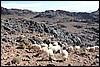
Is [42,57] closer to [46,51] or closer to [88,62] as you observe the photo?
[46,51]

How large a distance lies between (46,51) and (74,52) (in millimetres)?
2703

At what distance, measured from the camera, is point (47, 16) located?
175 m

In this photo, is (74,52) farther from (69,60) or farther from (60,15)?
(60,15)

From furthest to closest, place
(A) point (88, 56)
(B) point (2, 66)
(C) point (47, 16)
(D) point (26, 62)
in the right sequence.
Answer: (C) point (47, 16) < (A) point (88, 56) < (D) point (26, 62) < (B) point (2, 66)

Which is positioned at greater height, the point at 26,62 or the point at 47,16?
the point at 26,62

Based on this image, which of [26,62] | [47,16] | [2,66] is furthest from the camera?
[47,16]

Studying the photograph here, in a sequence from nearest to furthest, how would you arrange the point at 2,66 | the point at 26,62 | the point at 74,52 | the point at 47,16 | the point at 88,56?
1. the point at 2,66
2. the point at 26,62
3. the point at 88,56
4. the point at 74,52
5. the point at 47,16

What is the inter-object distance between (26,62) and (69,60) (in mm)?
2762

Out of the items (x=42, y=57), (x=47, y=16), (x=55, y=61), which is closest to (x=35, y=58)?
(x=42, y=57)

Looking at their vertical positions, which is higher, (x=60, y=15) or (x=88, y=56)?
(x=88, y=56)

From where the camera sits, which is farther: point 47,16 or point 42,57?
point 47,16

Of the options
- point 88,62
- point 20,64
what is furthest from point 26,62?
point 88,62

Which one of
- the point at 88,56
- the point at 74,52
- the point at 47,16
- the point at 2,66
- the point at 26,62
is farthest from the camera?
the point at 47,16

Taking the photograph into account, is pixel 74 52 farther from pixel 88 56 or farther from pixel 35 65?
pixel 35 65
